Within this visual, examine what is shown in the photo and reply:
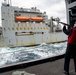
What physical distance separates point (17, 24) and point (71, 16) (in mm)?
17513

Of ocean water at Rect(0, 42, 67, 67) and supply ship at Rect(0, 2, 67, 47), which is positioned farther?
supply ship at Rect(0, 2, 67, 47)

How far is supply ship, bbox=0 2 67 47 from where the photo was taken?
67.7 feet

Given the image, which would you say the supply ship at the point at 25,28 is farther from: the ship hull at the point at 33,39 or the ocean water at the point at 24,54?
the ocean water at the point at 24,54

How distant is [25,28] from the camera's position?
22.1 metres

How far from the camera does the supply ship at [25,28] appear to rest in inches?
812

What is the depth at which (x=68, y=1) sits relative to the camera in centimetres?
462

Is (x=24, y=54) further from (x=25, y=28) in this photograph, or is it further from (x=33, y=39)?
(x=33, y=39)

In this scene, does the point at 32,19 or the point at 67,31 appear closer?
the point at 67,31

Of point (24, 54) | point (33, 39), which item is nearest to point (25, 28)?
point (33, 39)

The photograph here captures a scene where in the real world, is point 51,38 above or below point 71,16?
below

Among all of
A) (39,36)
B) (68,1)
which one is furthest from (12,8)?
(68,1)

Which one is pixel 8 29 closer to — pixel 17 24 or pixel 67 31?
pixel 17 24

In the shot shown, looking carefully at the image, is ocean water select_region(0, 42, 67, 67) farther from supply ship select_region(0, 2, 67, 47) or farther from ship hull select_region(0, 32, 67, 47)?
supply ship select_region(0, 2, 67, 47)

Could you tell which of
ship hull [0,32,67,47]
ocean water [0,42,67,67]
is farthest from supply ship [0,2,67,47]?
ocean water [0,42,67,67]
